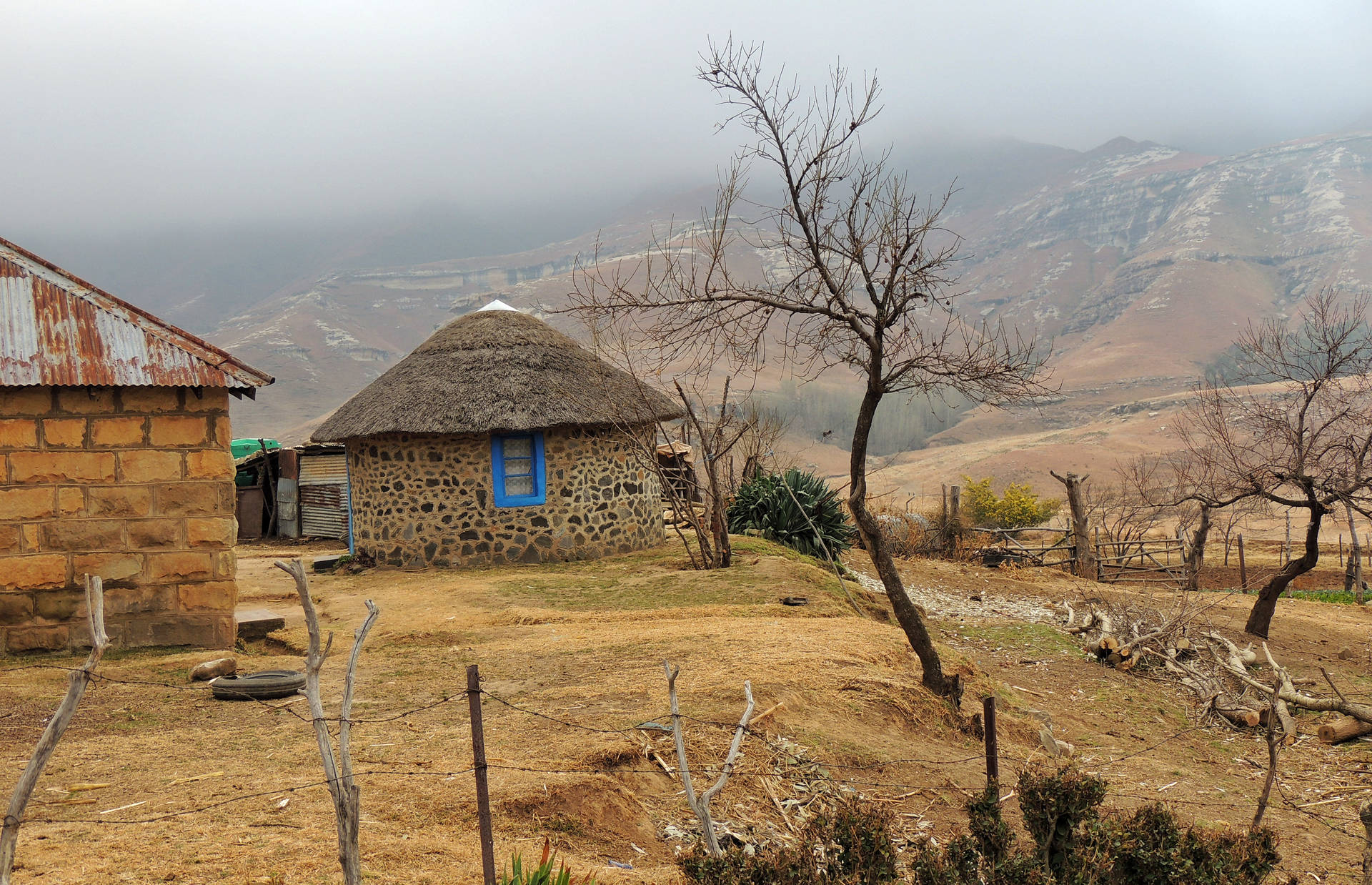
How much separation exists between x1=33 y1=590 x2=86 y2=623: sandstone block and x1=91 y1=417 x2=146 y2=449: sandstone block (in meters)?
1.25

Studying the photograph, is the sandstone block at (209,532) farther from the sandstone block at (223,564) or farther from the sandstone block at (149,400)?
the sandstone block at (149,400)

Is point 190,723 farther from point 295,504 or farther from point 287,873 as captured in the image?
point 295,504

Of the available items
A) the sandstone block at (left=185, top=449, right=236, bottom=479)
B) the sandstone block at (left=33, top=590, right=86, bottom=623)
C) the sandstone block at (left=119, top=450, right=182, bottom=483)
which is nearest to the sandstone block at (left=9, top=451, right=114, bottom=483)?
the sandstone block at (left=119, top=450, right=182, bottom=483)

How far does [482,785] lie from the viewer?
3.95 metres

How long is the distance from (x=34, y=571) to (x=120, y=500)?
84 centimetres

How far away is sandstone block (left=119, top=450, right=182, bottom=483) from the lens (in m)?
8.52

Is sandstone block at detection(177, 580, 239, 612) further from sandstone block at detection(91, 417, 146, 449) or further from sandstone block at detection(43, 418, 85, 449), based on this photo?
sandstone block at detection(43, 418, 85, 449)

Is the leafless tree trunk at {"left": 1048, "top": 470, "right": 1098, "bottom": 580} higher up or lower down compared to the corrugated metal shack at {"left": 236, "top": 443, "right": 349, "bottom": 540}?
lower down

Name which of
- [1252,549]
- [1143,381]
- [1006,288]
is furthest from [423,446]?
[1006,288]

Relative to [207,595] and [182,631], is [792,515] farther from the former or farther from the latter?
[182,631]

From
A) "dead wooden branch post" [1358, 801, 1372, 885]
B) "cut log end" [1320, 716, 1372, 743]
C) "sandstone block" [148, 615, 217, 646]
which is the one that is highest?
"sandstone block" [148, 615, 217, 646]

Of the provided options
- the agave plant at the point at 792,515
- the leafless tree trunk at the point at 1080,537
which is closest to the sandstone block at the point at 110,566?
the agave plant at the point at 792,515

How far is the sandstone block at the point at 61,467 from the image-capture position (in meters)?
8.23

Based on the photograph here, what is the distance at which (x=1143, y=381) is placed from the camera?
86500 millimetres
